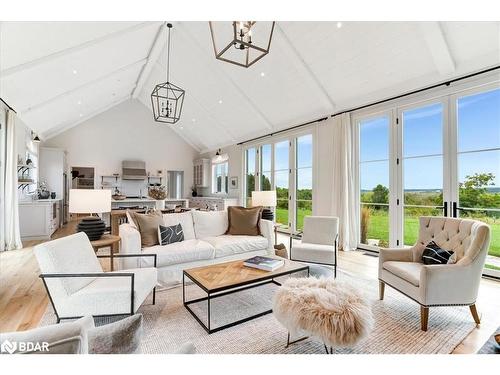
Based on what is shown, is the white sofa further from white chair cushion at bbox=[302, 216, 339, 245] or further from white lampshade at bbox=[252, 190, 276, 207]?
white lampshade at bbox=[252, 190, 276, 207]

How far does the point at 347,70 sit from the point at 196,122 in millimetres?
6010

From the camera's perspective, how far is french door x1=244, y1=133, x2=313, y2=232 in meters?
6.38

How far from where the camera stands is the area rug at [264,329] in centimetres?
190

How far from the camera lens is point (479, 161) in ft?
11.7

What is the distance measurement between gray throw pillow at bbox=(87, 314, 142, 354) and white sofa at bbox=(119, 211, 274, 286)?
84.7 inches

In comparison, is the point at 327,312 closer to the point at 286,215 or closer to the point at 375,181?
the point at 375,181

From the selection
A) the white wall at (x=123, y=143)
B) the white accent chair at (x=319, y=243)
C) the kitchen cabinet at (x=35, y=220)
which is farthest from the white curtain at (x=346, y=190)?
the white wall at (x=123, y=143)

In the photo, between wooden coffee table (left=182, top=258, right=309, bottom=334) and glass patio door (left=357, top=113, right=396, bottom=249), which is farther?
glass patio door (left=357, top=113, right=396, bottom=249)

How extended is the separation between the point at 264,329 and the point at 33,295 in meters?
2.63

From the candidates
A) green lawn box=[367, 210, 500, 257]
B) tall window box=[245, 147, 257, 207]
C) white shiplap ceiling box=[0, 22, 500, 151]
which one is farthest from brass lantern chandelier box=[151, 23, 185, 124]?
green lawn box=[367, 210, 500, 257]

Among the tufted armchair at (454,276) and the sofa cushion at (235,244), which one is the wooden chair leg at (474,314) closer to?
the tufted armchair at (454,276)

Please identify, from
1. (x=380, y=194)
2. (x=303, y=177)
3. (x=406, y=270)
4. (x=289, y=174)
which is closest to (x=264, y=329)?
(x=406, y=270)

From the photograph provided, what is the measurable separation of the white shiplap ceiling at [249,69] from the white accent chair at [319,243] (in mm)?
2557
